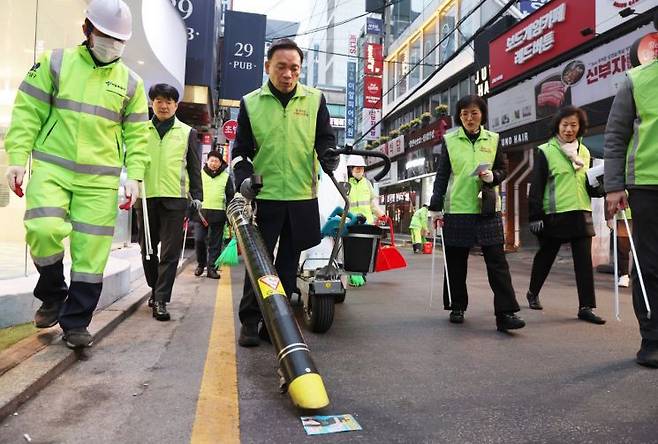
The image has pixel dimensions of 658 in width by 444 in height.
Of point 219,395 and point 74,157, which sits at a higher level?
point 74,157

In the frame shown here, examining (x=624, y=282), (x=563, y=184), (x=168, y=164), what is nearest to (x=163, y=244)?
(x=168, y=164)

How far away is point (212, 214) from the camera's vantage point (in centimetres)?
696

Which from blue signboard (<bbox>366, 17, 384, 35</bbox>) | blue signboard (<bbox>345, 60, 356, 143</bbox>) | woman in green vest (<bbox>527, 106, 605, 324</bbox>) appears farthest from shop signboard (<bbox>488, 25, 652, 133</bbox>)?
blue signboard (<bbox>345, 60, 356, 143</bbox>)

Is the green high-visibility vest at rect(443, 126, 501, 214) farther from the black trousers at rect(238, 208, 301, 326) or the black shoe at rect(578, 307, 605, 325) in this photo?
the black trousers at rect(238, 208, 301, 326)

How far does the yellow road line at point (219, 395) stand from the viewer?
1879mm

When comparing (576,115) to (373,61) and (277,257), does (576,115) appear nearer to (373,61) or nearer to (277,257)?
(277,257)

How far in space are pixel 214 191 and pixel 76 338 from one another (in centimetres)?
444

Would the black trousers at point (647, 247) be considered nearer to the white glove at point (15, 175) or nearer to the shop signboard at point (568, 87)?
the white glove at point (15, 175)

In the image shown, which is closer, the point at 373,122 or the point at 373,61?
the point at 373,61

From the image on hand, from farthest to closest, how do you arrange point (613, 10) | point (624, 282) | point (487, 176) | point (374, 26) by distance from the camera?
1. point (374, 26)
2. point (613, 10)
3. point (624, 282)
4. point (487, 176)

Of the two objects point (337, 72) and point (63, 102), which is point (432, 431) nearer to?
point (63, 102)

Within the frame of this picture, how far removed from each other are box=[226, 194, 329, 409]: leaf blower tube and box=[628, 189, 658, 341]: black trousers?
1968mm

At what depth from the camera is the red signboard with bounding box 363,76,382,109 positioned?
993 inches

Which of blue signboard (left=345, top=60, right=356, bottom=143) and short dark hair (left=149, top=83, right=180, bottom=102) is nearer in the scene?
short dark hair (left=149, top=83, right=180, bottom=102)
